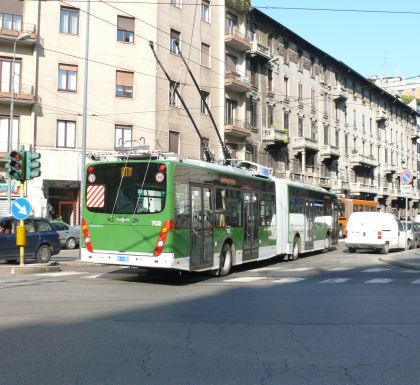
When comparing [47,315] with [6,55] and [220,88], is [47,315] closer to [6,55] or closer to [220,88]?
[6,55]

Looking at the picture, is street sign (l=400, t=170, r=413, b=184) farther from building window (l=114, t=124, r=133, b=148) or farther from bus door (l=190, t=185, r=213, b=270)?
building window (l=114, t=124, r=133, b=148)

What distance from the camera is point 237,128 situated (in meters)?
39.6

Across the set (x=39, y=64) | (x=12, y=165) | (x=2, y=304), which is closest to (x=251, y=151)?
(x=39, y=64)

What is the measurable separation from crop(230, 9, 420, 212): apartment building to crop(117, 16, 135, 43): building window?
11.2 metres

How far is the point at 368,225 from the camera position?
2452 cm

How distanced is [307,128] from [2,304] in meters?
44.6

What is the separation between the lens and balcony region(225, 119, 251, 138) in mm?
39344

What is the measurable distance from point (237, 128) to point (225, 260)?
25.3 m

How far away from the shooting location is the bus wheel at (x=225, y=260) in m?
15.1

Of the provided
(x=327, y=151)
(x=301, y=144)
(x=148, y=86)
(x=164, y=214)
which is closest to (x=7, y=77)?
(x=148, y=86)

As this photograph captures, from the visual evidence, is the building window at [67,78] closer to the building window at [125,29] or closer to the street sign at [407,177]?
the building window at [125,29]

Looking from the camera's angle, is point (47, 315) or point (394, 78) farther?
point (394, 78)

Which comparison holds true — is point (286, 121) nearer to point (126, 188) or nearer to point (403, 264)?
point (403, 264)

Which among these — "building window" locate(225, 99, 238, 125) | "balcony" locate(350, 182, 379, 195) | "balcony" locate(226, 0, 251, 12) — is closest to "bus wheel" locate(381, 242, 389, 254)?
"building window" locate(225, 99, 238, 125)
